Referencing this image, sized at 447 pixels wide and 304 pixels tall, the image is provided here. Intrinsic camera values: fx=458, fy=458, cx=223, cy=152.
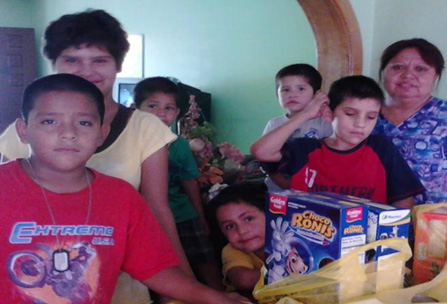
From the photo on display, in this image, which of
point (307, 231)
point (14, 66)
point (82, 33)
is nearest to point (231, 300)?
point (307, 231)

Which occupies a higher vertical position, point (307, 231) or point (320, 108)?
point (320, 108)

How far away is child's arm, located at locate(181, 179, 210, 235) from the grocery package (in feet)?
3.51

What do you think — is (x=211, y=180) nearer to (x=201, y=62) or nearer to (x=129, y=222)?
(x=129, y=222)

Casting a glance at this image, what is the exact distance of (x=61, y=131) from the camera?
90 cm

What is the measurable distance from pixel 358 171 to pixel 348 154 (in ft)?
0.20

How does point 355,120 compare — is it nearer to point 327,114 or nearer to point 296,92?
point 327,114

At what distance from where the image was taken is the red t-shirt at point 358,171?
1222 millimetres

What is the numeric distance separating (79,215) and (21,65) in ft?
18.1

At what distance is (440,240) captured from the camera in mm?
917

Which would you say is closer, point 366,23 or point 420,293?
point 420,293

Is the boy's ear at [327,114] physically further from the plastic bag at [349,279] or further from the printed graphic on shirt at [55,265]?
the printed graphic on shirt at [55,265]

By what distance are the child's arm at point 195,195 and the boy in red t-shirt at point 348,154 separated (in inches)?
24.7

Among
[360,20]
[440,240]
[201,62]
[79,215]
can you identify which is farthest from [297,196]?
[201,62]

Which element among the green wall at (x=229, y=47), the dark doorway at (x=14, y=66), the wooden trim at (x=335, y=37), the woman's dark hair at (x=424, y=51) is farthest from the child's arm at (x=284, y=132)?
the dark doorway at (x=14, y=66)
